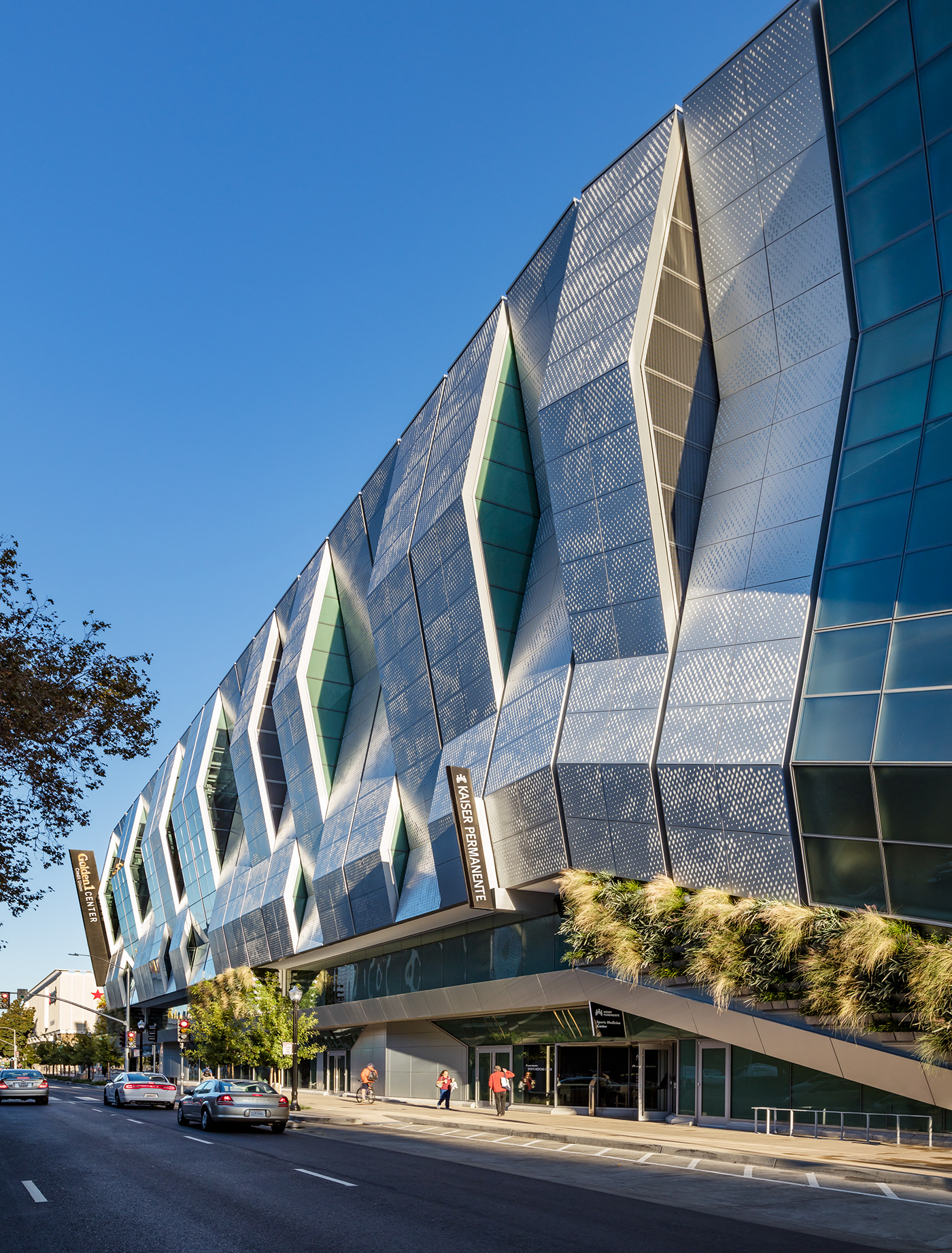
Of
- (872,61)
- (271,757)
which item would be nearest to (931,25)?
(872,61)

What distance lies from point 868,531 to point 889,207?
6.50 meters

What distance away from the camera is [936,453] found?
728 inches

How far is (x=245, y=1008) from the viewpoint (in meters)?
42.0

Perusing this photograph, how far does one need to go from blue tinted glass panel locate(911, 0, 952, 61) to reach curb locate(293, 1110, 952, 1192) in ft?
62.6

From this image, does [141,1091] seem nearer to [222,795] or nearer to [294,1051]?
[294,1051]

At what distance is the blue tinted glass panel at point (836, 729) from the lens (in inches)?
712

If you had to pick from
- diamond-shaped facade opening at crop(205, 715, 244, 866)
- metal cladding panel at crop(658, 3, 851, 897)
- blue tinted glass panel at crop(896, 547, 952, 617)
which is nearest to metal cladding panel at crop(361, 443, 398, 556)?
metal cladding panel at crop(658, 3, 851, 897)

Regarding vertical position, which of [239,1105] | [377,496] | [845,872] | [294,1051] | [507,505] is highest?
[377,496]

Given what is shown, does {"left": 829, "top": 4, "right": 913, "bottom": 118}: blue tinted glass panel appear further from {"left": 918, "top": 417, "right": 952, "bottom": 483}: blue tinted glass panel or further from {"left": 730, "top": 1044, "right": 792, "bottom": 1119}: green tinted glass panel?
{"left": 730, "top": 1044, "right": 792, "bottom": 1119}: green tinted glass panel

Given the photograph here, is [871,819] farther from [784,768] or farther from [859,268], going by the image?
[859,268]

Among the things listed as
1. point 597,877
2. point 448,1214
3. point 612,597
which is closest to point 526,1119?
point 597,877

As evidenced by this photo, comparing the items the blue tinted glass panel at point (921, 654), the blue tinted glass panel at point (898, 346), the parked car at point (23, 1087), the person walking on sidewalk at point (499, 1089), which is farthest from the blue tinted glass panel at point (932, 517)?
the parked car at point (23, 1087)

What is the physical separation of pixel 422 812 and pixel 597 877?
1122 cm

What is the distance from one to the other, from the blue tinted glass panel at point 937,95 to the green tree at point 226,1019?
35.5 metres
